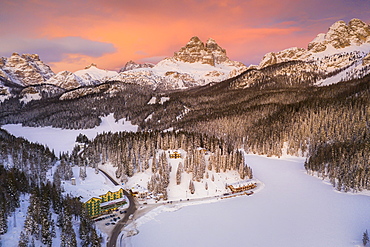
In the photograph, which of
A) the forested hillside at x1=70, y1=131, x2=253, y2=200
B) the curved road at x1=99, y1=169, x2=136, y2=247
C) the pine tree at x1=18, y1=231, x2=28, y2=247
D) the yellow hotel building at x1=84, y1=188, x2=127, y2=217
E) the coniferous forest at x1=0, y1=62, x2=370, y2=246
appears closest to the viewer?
the pine tree at x1=18, y1=231, x2=28, y2=247

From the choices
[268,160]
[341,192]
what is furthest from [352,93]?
[341,192]

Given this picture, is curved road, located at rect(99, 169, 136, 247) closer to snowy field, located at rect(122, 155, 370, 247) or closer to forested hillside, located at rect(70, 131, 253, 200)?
snowy field, located at rect(122, 155, 370, 247)

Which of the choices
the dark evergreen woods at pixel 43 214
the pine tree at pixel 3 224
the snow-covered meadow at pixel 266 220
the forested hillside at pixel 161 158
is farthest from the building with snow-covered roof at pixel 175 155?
the pine tree at pixel 3 224

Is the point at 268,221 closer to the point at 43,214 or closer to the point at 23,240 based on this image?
the point at 43,214

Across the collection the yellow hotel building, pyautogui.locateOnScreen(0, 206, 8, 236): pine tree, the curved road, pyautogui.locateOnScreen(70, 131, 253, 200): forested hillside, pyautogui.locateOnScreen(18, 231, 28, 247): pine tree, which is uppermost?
pyautogui.locateOnScreen(70, 131, 253, 200): forested hillside

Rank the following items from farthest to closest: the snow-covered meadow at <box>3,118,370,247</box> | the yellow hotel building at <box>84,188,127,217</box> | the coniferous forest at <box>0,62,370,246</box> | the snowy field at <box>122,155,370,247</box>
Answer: the yellow hotel building at <box>84,188,127,217</box>, the snow-covered meadow at <box>3,118,370,247</box>, the snowy field at <box>122,155,370,247</box>, the coniferous forest at <box>0,62,370,246</box>

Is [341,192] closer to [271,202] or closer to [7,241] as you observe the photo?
[271,202]

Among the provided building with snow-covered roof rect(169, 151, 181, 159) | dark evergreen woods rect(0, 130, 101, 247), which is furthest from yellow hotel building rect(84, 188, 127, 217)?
building with snow-covered roof rect(169, 151, 181, 159)

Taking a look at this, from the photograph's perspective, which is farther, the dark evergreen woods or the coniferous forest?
the coniferous forest
